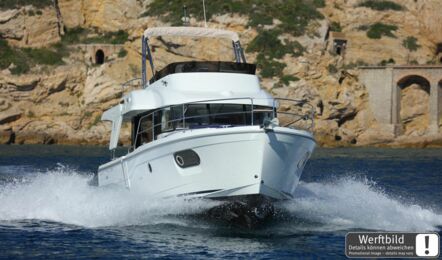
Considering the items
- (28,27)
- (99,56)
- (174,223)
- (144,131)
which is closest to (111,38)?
(99,56)

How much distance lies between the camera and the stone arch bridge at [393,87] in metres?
63.0

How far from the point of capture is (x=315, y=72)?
62.7 m

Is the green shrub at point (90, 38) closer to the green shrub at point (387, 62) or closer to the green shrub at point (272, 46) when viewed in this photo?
the green shrub at point (272, 46)

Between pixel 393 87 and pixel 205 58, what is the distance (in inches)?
599

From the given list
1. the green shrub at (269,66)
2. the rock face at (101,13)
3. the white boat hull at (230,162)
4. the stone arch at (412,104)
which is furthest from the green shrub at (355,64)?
the white boat hull at (230,162)

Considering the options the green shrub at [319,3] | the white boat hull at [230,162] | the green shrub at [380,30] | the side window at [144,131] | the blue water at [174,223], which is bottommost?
the blue water at [174,223]

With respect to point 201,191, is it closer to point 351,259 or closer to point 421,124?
point 351,259

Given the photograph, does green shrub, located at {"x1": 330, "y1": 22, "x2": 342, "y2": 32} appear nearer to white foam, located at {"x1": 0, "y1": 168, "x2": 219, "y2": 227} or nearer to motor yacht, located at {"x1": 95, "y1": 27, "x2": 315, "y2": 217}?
white foam, located at {"x1": 0, "y1": 168, "x2": 219, "y2": 227}

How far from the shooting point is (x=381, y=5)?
7100 cm

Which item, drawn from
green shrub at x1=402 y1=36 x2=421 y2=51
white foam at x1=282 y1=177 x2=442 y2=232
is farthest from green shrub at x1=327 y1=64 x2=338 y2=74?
white foam at x1=282 y1=177 x2=442 y2=232

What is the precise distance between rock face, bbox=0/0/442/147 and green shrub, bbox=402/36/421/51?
1.30 feet

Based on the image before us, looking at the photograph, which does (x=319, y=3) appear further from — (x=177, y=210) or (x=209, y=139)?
(x=209, y=139)

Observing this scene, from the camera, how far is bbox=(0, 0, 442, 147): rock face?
60.1 meters

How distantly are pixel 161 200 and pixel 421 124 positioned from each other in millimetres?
49191
